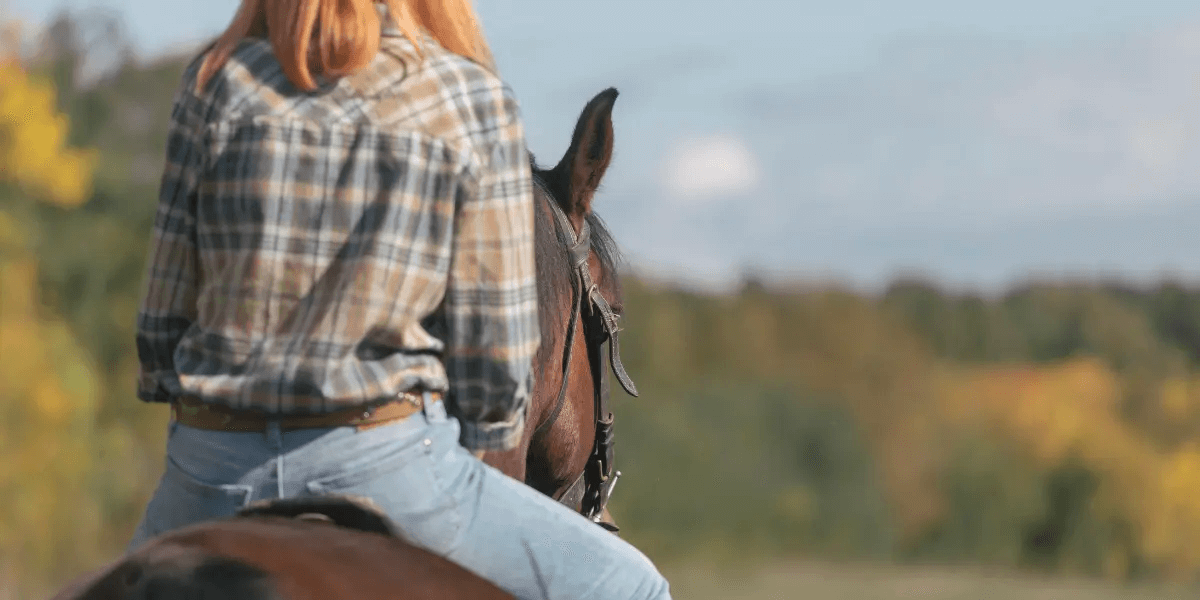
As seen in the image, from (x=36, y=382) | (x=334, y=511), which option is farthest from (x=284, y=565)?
(x=36, y=382)

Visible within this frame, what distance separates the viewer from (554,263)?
11.4ft

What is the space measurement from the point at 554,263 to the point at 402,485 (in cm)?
119

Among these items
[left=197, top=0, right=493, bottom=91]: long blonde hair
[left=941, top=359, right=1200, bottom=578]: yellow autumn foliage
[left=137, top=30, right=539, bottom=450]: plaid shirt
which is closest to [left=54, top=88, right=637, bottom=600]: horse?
[left=137, top=30, right=539, bottom=450]: plaid shirt

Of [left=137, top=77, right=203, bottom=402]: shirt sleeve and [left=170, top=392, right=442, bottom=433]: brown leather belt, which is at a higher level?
[left=137, top=77, right=203, bottom=402]: shirt sleeve

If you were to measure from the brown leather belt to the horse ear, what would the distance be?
1.30 metres

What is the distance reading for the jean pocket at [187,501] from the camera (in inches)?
92.0

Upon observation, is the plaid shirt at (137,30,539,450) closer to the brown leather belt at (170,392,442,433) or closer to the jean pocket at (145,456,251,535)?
the brown leather belt at (170,392,442,433)

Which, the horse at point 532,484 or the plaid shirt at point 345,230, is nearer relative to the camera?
the horse at point 532,484

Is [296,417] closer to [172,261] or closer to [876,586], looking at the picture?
[172,261]

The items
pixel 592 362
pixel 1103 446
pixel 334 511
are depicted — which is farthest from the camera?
pixel 1103 446

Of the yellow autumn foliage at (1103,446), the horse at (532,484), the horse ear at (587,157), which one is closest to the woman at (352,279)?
the horse at (532,484)

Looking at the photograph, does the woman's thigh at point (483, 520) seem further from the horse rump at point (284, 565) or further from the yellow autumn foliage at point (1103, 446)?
the yellow autumn foliage at point (1103, 446)

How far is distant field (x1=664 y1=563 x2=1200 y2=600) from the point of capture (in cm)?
3322

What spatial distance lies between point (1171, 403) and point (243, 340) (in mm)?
53811
